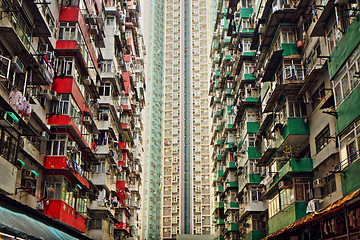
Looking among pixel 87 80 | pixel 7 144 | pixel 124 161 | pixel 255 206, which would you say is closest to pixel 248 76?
pixel 255 206

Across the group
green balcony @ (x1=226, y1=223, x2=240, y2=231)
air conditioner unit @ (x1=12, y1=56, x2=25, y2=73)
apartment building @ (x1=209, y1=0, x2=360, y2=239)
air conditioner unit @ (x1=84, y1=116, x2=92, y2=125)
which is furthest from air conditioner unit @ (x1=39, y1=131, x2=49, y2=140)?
green balcony @ (x1=226, y1=223, x2=240, y2=231)

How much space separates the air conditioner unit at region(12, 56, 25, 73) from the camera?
19.6 metres

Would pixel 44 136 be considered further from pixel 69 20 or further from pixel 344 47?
pixel 344 47

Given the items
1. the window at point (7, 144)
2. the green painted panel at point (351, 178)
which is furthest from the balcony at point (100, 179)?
the green painted panel at point (351, 178)

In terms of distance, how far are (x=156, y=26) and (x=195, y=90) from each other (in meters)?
21.4

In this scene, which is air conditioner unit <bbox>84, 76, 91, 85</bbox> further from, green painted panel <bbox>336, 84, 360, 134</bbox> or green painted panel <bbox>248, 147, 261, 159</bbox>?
green painted panel <bbox>336, 84, 360, 134</bbox>

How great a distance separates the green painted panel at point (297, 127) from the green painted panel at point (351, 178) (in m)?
6.85

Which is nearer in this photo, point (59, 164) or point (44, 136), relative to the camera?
point (44, 136)

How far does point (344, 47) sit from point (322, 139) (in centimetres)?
615

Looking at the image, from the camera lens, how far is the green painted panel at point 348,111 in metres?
17.5

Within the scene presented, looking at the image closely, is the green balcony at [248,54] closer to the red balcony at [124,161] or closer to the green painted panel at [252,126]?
the green painted panel at [252,126]

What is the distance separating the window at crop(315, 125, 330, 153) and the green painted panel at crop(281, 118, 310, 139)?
128cm

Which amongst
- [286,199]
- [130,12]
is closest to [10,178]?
[286,199]

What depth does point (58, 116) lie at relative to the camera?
84.2 feet
